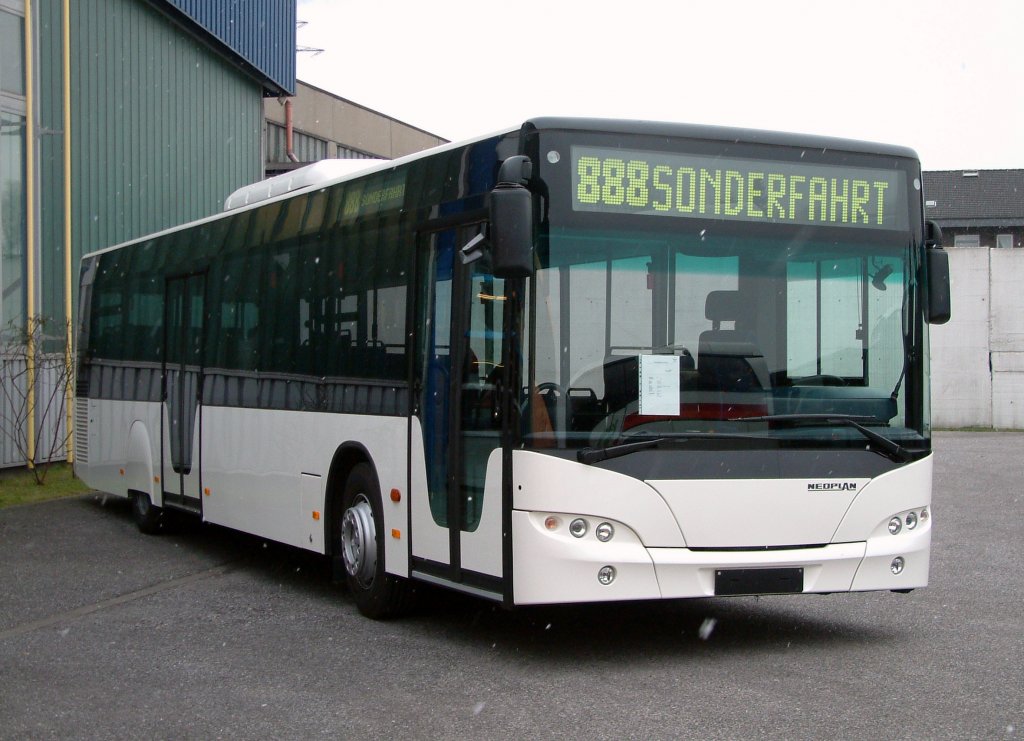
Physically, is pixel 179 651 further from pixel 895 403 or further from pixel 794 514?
pixel 895 403

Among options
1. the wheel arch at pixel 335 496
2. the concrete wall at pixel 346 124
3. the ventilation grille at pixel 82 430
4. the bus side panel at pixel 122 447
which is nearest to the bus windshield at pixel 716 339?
the wheel arch at pixel 335 496

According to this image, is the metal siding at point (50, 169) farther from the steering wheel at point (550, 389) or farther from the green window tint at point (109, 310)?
the steering wheel at point (550, 389)

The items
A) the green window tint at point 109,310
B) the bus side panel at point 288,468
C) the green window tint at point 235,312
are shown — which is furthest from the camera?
the green window tint at point 109,310

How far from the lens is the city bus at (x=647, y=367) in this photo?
741 cm

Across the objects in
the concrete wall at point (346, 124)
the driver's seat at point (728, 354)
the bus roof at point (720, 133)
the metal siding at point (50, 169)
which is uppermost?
the concrete wall at point (346, 124)

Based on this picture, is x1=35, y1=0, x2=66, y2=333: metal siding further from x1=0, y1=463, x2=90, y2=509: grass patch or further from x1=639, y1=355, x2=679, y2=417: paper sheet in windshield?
x1=639, y1=355, x2=679, y2=417: paper sheet in windshield

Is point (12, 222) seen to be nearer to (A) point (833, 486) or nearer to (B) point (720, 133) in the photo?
(B) point (720, 133)

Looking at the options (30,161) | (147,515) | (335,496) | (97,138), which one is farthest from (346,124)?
(335,496)

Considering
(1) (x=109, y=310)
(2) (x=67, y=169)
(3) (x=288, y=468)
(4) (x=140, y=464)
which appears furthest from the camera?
(2) (x=67, y=169)

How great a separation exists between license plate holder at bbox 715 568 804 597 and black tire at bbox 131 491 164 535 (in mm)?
8036

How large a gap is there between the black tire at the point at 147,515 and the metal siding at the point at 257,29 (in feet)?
44.3

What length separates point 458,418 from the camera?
8.04 metres

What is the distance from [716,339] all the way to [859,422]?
3.29 feet

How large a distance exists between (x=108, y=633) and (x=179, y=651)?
0.86 m
